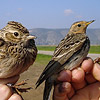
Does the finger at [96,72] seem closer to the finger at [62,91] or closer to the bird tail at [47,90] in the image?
the finger at [62,91]

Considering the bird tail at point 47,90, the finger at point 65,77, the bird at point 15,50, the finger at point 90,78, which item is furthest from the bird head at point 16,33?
the finger at point 90,78

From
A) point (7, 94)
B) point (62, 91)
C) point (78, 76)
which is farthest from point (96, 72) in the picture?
point (7, 94)

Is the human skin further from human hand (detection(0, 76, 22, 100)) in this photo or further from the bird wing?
the bird wing

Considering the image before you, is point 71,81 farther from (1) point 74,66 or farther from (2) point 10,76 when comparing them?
(2) point 10,76

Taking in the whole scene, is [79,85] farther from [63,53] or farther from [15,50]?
[15,50]

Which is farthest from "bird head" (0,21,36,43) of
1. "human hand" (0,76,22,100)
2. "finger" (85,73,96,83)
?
"finger" (85,73,96,83)

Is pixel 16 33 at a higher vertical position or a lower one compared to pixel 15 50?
higher
